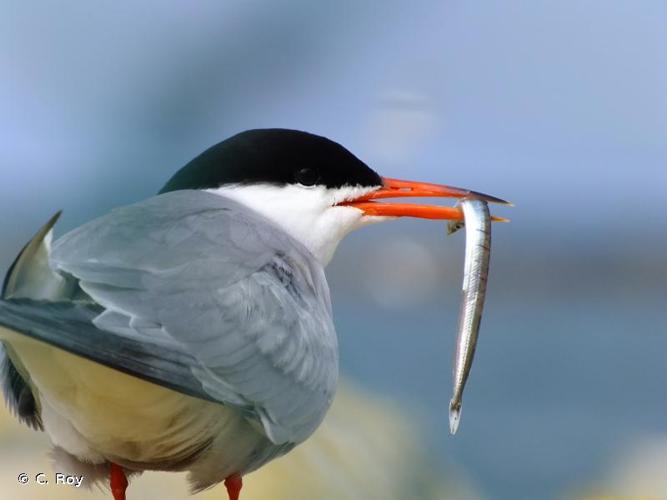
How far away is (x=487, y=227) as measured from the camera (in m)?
1.84

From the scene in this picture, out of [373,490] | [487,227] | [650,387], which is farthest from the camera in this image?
[650,387]

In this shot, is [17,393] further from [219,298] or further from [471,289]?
[471,289]

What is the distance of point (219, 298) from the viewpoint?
1.47 m

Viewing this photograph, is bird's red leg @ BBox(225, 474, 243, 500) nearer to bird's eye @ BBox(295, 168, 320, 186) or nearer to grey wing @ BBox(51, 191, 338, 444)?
grey wing @ BBox(51, 191, 338, 444)

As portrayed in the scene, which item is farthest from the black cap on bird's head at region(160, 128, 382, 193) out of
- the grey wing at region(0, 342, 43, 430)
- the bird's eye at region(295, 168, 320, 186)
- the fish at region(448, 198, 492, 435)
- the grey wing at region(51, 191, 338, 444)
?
the grey wing at region(0, 342, 43, 430)

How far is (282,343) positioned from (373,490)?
5.00 feet

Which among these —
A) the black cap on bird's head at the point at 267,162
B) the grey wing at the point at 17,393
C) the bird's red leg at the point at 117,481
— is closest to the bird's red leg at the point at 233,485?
the bird's red leg at the point at 117,481

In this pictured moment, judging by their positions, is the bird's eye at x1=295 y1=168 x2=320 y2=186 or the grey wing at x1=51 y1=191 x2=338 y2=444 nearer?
the grey wing at x1=51 y1=191 x2=338 y2=444

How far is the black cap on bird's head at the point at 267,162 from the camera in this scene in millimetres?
1842

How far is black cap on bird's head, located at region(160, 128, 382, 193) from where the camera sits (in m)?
1.84

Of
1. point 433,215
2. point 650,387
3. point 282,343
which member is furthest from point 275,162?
point 650,387

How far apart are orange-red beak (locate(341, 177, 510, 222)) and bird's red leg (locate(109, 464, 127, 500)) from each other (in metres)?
0.55

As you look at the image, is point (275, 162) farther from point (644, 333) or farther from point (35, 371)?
point (644, 333)

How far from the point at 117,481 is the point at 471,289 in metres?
0.60
